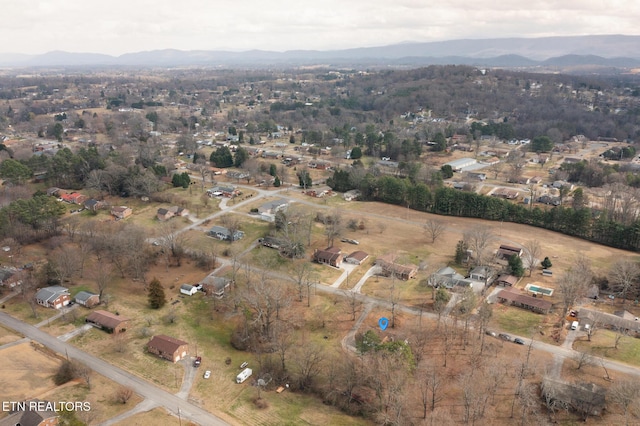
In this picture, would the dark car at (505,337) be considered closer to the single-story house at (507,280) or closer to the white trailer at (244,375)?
the single-story house at (507,280)

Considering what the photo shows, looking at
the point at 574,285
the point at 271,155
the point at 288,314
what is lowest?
the point at 288,314

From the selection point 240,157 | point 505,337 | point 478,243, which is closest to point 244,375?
point 505,337

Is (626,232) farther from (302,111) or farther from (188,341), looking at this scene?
(302,111)

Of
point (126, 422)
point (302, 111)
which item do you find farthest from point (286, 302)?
point (302, 111)

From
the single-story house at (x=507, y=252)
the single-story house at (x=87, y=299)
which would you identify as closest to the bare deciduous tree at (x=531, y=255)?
the single-story house at (x=507, y=252)

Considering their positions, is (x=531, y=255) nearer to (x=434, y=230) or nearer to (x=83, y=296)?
(x=434, y=230)
